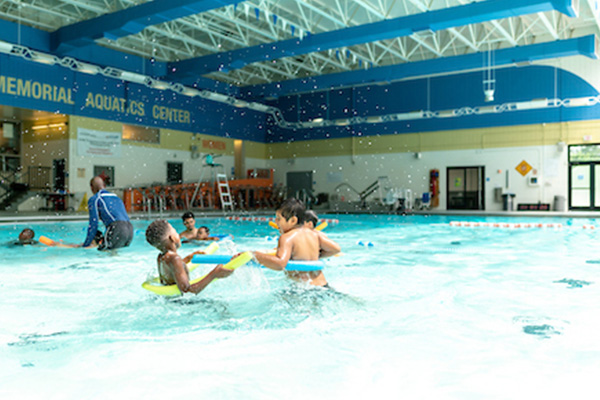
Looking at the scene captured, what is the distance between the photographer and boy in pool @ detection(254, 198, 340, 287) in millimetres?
2949

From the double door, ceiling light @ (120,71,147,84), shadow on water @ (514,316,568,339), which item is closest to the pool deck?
the double door

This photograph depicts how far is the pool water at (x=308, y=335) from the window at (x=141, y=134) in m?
13.0

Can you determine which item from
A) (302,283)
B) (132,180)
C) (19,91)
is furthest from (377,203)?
(302,283)

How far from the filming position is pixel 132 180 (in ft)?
54.7

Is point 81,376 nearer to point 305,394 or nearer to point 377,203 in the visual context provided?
point 305,394

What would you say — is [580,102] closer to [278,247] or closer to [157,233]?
[278,247]

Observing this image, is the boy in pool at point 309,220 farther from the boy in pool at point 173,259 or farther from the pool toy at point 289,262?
the boy in pool at point 173,259

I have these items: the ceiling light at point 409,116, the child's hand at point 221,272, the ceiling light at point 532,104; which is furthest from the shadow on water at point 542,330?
the ceiling light at point 409,116

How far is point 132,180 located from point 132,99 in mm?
2856

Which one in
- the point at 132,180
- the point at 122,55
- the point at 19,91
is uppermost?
the point at 122,55

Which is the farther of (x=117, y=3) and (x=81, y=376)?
(x=117, y=3)

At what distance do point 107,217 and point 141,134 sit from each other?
1358cm

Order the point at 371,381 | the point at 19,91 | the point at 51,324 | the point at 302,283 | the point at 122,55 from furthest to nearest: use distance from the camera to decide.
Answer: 1. the point at 122,55
2. the point at 19,91
3. the point at 302,283
4. the point at 51,324
5. the point at 371,381

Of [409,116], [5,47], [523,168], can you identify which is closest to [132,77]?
[5,47]
